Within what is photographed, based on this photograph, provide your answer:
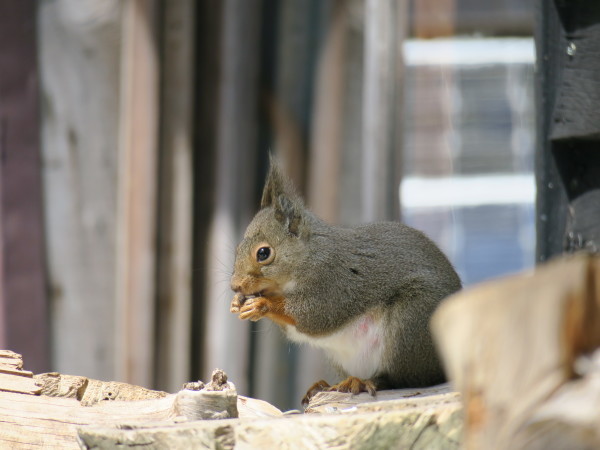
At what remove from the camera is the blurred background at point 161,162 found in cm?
315

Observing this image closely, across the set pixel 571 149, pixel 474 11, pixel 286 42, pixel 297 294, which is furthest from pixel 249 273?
pixel 474 11

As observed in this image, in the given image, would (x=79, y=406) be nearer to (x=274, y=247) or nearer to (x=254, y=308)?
(x=254, y=308)

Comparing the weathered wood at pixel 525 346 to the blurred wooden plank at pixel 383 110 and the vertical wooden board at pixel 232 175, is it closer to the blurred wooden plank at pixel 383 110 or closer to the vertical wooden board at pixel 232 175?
the blurred wooden plank at pixel 383 110

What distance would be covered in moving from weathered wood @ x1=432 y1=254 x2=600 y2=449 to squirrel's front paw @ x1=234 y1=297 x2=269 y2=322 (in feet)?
3.87

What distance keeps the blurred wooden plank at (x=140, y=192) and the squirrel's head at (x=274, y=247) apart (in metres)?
0.94

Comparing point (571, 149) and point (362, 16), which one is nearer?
point (571, 149)

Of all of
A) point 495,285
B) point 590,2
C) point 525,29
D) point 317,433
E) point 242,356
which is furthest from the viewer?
point 525,29

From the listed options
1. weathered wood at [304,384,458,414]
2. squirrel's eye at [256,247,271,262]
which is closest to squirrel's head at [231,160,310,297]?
squirrel's eye at [256,247,271,262]

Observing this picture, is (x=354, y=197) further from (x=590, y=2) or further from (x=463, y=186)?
(x=590, y=2)

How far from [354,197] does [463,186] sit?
1.54 feet

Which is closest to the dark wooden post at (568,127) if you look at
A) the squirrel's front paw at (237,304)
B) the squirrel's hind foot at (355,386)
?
the squirrel's hind foot at (355,386)

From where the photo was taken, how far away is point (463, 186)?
11.4 feet

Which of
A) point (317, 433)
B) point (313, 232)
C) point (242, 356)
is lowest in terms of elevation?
point (242, 356)

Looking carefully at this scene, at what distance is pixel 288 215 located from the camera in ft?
7.38
